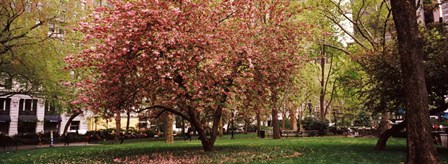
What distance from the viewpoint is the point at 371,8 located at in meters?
31.3

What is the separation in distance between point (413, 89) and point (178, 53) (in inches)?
344

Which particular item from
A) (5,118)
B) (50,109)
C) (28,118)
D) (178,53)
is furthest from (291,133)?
(5,118)

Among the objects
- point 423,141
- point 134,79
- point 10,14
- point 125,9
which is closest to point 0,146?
point 10,14

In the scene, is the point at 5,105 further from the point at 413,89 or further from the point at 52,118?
the point at 413,89

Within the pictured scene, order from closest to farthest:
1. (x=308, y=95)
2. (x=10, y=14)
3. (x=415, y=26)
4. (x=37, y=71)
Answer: (x=415, y=26)
(x=10, y=14)
(x=37, y=71)
(x=308, y=95)

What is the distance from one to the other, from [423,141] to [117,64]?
1194cm

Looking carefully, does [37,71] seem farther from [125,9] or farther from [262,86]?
[262,86]

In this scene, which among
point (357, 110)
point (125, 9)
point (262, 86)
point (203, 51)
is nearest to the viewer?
point (125, 9)

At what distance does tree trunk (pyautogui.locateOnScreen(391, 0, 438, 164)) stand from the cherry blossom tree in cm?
669

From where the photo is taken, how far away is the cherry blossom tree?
46.5 ft

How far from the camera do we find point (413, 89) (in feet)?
35.9

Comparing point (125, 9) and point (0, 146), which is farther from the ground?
point (125, 9)

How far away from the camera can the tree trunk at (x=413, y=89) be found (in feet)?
35.0

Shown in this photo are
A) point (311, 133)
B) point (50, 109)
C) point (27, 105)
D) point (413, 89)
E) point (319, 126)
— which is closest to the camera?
point (413, 89)
